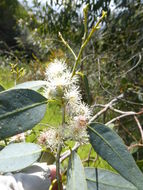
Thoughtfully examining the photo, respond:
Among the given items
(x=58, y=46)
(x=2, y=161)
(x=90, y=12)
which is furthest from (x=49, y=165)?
(x=58, y=46)

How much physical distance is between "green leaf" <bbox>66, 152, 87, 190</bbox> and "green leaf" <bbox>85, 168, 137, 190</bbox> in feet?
0.32

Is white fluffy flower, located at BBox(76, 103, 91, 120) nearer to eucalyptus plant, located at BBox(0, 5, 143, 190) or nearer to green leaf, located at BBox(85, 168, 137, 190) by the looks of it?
eucalyptus plant, located at BBox(0, 5, 143, 190)

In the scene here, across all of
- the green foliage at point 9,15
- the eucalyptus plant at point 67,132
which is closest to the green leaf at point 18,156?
the eucalyptus plant at point 67,132

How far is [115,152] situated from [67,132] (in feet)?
0.38

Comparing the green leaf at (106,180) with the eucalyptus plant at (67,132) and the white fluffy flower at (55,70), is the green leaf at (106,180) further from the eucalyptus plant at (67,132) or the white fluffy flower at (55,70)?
the white fluffy flower at (55,70)

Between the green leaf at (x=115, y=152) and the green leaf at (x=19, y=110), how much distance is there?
137mm

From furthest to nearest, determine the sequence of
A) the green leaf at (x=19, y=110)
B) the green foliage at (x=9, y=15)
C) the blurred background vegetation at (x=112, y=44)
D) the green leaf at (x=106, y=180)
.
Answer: the green foliage at (x=9, y=15) → the blurred background vegetation at (x=112, y=44) → the green leaf at (x=106, y=180) → the green leaf at (x=19, y=110)

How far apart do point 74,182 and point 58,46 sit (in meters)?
3.01

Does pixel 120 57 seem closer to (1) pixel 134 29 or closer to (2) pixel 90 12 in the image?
(1) pixel 134 29

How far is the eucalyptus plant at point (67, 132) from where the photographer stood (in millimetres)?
587

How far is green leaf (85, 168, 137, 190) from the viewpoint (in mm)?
672

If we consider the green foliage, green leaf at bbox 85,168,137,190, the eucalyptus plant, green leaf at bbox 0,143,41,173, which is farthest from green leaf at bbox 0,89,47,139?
the green foliage

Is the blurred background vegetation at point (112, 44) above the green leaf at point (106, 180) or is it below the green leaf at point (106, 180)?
above

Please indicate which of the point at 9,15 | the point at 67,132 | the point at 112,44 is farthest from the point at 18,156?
the point at 9,15
